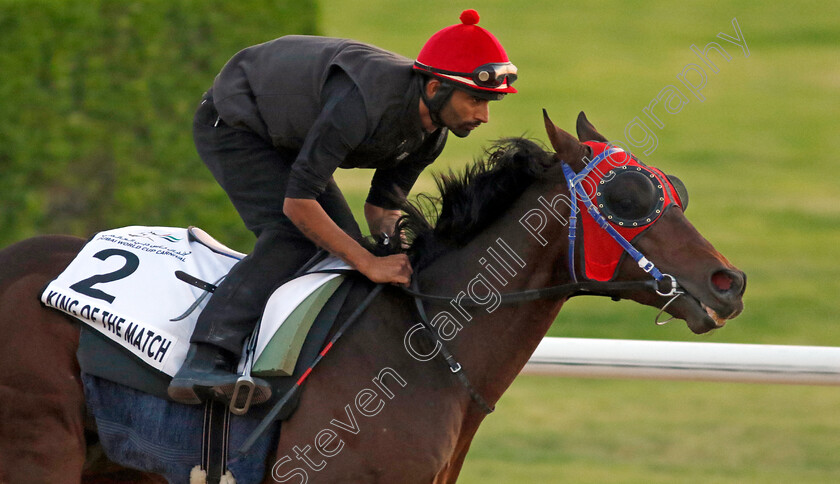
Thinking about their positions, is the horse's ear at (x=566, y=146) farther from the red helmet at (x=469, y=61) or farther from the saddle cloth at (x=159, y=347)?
the saddle cloth at (x=159, y=347)

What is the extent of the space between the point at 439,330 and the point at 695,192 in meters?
7.94

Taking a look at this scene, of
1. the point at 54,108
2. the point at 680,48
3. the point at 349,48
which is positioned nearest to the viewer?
the point at 349,48

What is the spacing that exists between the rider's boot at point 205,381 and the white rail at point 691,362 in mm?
1489

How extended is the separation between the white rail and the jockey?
123cm

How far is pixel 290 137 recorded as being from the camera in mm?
2994

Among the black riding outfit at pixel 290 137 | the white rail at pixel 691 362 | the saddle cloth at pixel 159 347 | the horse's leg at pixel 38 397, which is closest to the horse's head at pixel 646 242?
the black riding outfit at pixel 290 137

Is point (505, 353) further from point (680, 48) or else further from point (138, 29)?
point (680, 48)

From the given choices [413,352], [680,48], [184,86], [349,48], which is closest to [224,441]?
[413,352]

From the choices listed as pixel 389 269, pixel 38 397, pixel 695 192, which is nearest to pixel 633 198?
pixel 389 269

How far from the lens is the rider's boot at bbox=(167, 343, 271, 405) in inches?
109

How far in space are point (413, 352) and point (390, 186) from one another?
2.18ft

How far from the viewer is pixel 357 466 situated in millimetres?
2764

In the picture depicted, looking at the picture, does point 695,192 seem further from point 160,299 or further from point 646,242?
point 160,299

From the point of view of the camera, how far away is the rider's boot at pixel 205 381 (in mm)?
2777
